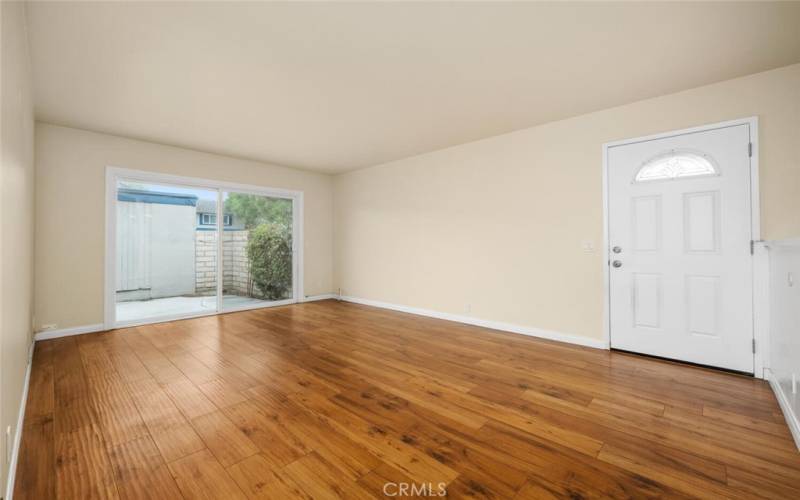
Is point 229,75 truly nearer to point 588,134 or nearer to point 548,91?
point 548,91

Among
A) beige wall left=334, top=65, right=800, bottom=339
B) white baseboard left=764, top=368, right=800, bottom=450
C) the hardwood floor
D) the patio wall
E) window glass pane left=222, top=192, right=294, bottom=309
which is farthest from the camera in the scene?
window glass pane left=222, top=192, right=294, bottom=309

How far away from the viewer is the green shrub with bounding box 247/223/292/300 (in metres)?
5.74

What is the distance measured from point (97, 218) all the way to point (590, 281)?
6.08 metres

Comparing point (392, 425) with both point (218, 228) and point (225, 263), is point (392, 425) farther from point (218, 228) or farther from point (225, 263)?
point (218, 228)

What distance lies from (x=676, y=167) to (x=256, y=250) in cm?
590

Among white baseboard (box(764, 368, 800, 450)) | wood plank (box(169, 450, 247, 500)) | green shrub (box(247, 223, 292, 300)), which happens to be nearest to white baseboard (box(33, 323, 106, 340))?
green shrub (box(247, 223, 292, 300))

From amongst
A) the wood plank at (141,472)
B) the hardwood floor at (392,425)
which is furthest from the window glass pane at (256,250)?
the wood plank at (141,472)

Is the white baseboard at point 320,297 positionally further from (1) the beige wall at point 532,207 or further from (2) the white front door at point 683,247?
(2) the white front door at point 683,247

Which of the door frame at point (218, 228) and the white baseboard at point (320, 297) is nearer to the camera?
the door frame at point (218, 228)

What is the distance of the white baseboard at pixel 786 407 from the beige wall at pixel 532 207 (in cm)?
116

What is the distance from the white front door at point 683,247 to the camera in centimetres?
281

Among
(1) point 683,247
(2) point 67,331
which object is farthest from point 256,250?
(1) point 683,247

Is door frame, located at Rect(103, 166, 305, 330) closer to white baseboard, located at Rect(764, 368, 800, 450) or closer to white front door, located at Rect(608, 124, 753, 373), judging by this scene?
white front door, located at Rect(608, 124, 753, 373)

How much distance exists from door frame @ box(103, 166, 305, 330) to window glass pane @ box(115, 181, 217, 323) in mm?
69
